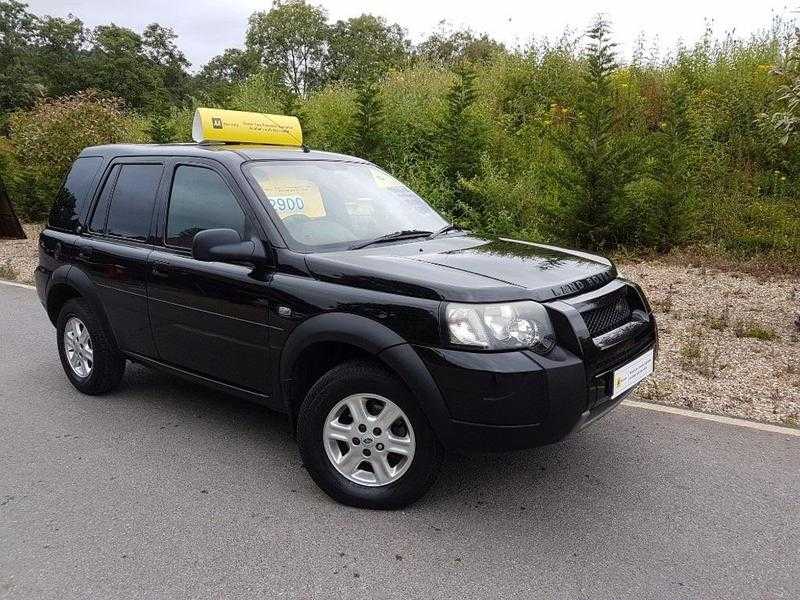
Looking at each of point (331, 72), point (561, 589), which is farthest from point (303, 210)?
point (331, 72)

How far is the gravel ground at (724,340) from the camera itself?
15.7 ft

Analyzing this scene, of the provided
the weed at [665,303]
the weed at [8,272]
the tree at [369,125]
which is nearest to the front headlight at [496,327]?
the weed at [665,303]

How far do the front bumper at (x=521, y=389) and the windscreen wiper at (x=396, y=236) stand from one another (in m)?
0.96

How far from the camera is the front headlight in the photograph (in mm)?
2879

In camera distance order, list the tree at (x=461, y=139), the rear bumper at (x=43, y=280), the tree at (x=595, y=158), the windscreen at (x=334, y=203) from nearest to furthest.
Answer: the windscreen at (x=334, y=203) → the rear bumper at (x=43, y=280) → the tree at (x=595, y=158) → the tree at (x=461, y=139)

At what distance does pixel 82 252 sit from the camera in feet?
15.4

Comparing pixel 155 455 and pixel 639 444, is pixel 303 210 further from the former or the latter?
pixel 639 444

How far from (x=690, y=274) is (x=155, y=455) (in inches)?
290

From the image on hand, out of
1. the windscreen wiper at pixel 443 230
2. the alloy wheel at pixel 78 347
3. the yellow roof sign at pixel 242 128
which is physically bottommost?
the alloy wheel at pixel 78 347

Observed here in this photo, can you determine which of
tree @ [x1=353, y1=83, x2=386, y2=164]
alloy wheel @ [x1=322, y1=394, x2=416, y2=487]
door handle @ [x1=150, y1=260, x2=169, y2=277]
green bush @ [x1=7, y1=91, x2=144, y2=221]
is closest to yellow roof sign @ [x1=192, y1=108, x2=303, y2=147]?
door handle @ [x1=150, y1=260, x2=169, y2=277]

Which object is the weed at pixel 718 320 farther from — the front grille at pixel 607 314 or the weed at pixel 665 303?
the front grille at pixel 607 314

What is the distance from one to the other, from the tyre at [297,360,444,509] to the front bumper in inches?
9.0

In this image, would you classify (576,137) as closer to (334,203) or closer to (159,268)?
(334,203)

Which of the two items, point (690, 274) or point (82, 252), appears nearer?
point (82, 252)
